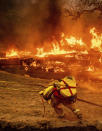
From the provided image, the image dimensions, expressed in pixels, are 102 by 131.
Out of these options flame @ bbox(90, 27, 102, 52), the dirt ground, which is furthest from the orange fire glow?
the dirt ground

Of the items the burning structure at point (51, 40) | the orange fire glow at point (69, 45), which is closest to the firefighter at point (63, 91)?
the burning structure at point (51, 40)

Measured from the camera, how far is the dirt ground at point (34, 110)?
11.1 feet

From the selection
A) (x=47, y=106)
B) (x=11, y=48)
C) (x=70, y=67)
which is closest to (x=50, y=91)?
(x=47, y=106)

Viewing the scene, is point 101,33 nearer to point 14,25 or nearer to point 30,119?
point 14,25

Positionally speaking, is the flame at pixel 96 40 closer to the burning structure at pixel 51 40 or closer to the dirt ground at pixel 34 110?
the burning structure at pixel 51 40

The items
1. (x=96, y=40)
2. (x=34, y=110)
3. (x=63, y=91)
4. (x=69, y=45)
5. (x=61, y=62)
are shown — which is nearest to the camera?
(x=63, y=91)


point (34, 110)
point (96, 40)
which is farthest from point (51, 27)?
point (34, 110)

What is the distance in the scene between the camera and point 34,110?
4.08 metres

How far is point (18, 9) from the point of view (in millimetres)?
14164

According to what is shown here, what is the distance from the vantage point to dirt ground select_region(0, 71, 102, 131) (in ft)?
11.1

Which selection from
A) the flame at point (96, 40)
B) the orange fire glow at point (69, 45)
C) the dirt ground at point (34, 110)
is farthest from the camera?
the flame at point (96, 40)

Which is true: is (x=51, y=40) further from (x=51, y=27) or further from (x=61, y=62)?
(x=61, y=62)

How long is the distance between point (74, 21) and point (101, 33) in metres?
2.95

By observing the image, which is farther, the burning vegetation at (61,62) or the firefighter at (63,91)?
the burning vegetation at (61,62)
